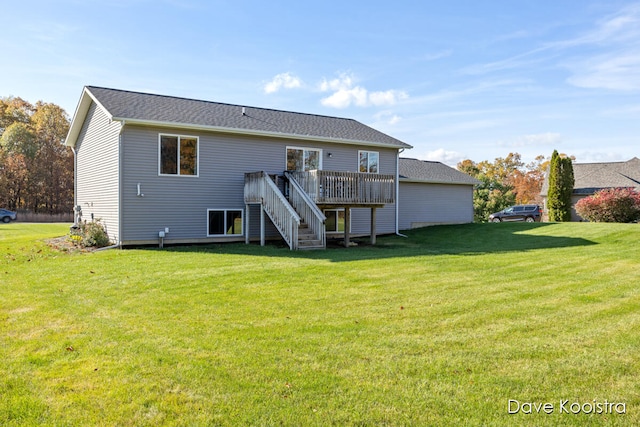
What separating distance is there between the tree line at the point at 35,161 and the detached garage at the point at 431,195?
38.2 m

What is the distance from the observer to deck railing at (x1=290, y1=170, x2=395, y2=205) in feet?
46.0

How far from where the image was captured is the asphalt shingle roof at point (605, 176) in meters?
29.5

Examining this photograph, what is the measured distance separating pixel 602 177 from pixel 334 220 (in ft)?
77.4

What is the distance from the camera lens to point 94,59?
1666cm

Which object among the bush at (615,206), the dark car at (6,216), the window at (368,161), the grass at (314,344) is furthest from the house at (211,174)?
the dark car at (6,216)

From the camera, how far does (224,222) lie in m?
15.3

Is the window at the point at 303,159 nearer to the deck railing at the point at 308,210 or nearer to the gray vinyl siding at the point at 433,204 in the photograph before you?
the deck railing at the point at 308,210

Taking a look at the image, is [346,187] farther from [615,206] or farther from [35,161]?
[35,161]

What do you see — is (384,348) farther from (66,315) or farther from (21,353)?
(66,315)

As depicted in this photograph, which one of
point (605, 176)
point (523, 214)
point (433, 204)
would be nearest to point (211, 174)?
point (433, 204)

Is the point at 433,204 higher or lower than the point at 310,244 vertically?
higher

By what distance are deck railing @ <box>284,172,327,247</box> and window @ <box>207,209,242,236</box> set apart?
207 centimetres

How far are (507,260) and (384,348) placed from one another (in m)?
7.59

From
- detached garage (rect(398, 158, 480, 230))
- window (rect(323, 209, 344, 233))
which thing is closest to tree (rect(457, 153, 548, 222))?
detached garage (rect(398, 158, 480, 230))
